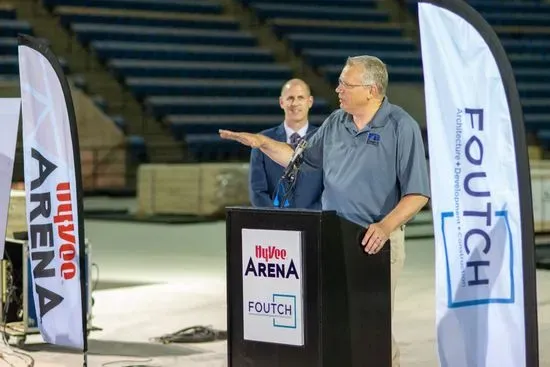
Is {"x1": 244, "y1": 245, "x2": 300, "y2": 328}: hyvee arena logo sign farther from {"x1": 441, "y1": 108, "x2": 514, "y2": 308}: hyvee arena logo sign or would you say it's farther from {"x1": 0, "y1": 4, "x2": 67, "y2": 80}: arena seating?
{"x1": 0, "y1": 4, "x2": 67, "y2": 80}: arena seating

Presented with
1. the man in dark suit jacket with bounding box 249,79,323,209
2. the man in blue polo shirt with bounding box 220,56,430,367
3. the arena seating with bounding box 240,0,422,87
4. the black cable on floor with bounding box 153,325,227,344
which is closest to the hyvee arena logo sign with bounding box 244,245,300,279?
the man in blue polo shirt with bounding box 220,56,430,367

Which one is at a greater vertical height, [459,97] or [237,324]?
[459,97]

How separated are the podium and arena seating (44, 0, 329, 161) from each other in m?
21.4

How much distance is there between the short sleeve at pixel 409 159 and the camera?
5254 mm

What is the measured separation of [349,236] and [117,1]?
2741cm

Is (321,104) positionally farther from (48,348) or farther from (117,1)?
(48,348)

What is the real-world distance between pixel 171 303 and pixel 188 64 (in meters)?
20.4

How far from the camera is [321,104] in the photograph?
29.1m

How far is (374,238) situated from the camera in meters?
5.02

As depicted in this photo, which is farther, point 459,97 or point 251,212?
point 251,212

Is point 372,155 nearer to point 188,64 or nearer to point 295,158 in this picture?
point 295,158

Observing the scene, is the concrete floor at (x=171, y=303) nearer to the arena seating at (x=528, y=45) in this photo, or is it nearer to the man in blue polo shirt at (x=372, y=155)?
the man in blue polo shirt at (x=372, y=155)

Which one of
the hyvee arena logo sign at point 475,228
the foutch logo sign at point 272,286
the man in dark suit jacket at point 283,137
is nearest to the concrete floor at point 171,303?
the man in dark suit jacket at point 283,137

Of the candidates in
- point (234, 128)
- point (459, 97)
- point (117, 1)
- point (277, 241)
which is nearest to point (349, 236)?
point (277, 241)
